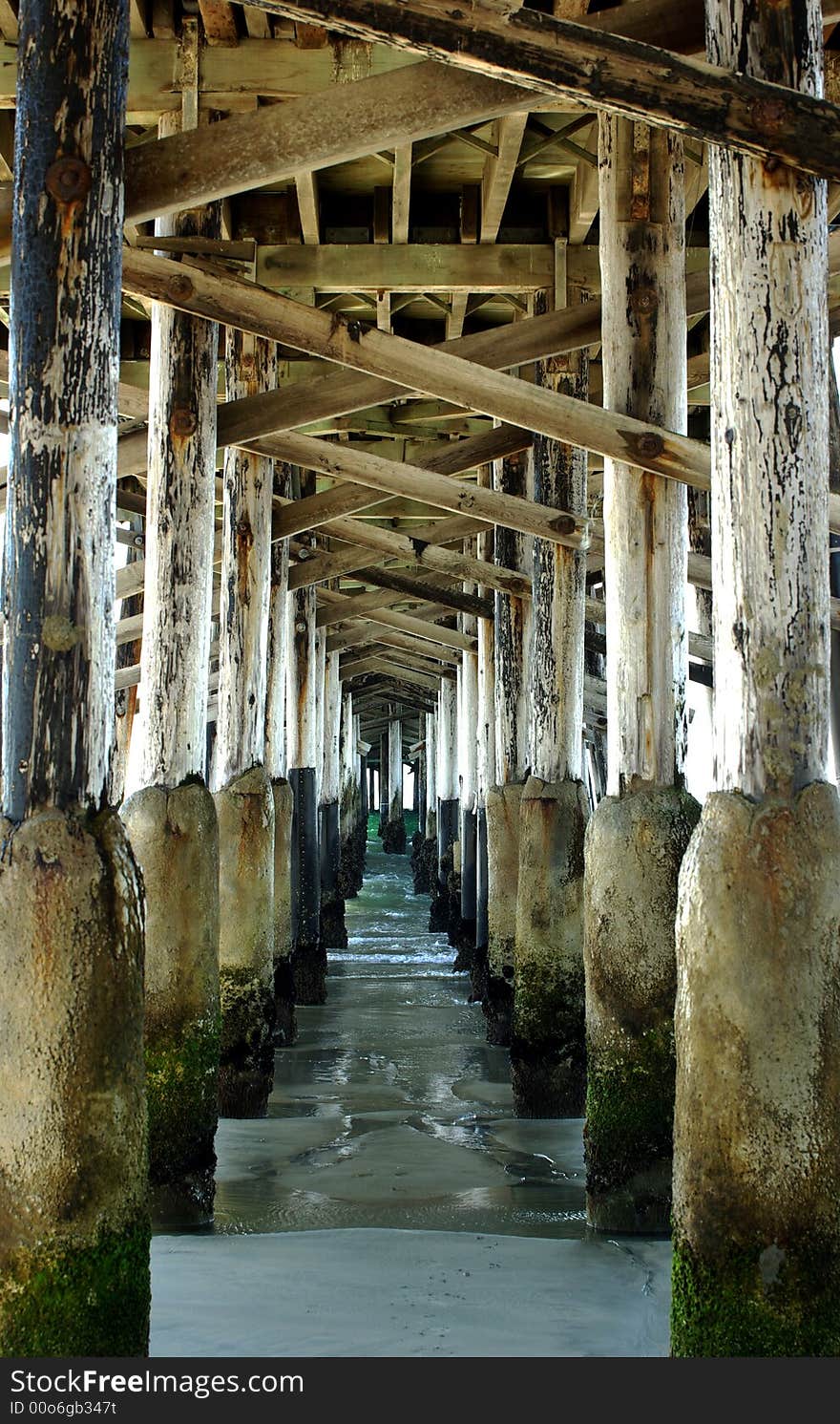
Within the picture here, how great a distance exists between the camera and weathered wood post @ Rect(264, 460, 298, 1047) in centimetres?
928

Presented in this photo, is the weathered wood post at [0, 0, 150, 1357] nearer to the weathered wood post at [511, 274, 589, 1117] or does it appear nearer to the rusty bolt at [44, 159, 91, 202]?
the rusty bolt at [44, 159, 91, 202]

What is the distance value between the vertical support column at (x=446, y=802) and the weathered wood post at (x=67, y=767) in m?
14.0

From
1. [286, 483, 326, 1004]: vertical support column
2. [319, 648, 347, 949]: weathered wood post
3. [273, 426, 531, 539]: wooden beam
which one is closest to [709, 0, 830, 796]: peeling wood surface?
[273, 426, 531, 539]: wooden beam

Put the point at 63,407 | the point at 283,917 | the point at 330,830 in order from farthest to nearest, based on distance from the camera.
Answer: the point at 330,830, the point at 283,917, the point at 63,407

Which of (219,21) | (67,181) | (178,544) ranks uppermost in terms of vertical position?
(219,21)

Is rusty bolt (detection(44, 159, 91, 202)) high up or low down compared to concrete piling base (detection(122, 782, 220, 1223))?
up

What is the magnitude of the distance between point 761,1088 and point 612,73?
7.66ft

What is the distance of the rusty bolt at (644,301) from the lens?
5.06 metres

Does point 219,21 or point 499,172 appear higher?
point 219,21

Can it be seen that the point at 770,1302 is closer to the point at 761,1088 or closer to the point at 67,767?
the point at 761,1088

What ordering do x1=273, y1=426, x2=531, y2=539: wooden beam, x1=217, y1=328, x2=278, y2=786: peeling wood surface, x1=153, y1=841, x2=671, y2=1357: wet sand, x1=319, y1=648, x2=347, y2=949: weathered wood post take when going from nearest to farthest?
x1=153, y1=841, x2=671, y2=1357: wet sand < x1=217, y1=328, x2=278, y2=786: peeling wood surface < x1=273, y1=426, x2=531, y2=539: wooden beam < x1=319, y1=648, x2=347, y2=949: weathered wood post

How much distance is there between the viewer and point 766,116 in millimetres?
3186

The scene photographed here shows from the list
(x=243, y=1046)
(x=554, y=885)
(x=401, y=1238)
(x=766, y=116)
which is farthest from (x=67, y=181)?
(x=243, y=1046)

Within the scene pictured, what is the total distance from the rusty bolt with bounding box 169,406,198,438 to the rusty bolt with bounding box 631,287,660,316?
6.24 feet
